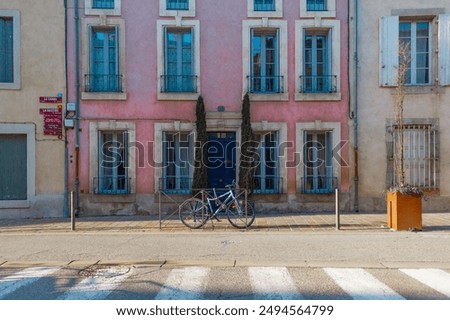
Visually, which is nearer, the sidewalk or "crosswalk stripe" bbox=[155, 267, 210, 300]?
"crosswalk stripe" bbox=[155, 267, 210, 300]

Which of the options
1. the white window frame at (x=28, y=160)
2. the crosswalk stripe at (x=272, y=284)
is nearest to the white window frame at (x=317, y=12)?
the white window frame at (x=28, y=160)

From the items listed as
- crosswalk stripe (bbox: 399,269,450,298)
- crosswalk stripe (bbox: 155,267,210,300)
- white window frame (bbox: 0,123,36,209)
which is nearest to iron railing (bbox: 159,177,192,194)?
white window frame (bbox: 0,123,36,209)

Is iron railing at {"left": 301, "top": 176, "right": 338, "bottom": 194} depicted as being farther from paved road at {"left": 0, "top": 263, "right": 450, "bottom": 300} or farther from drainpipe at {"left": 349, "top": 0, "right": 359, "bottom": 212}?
paved road at {"left": 0, "top": 263, "right": 450, "bottom": 300}

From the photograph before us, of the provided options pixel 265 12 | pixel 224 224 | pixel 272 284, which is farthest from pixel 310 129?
pixel 272 284

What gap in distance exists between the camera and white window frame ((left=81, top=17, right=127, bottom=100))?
12.3m

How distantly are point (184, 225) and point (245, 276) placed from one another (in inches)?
182

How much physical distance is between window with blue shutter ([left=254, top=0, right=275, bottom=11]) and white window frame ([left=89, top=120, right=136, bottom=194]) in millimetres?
4928

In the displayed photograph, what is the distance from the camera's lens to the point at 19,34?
12.1 metres

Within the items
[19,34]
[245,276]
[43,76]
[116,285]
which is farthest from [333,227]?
[19,34]

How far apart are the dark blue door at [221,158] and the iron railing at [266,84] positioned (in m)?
1.49

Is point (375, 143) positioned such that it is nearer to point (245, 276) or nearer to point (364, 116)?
point (364, 116)

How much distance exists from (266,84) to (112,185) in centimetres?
539

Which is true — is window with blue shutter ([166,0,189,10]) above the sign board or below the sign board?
above

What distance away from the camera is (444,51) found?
40.4 feet
